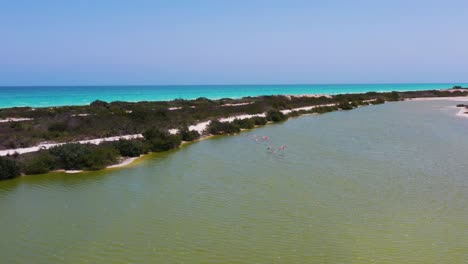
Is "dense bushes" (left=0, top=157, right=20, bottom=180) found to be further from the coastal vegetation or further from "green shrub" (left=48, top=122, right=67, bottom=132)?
"green shrub" (left=48, top=122, right=67, bottom=132)

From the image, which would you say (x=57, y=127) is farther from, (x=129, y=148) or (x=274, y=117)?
(x=274, y=117)

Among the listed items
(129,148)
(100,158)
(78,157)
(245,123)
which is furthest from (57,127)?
(245,123)

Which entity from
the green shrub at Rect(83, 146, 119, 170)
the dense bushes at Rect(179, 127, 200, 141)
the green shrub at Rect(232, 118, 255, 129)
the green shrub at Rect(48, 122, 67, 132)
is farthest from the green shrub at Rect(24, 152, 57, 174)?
the green shrub at Rect(232, 118, 255, 129)

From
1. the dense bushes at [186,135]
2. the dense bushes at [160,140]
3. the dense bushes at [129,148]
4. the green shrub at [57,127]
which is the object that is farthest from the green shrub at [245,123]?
the green shrub at [57,127]

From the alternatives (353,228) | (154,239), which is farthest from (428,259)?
(154,239)

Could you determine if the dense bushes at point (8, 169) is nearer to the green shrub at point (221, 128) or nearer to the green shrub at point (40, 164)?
the green shrub at point (40, 164)

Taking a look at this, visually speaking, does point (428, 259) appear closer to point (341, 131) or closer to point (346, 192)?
point (346, 192)
